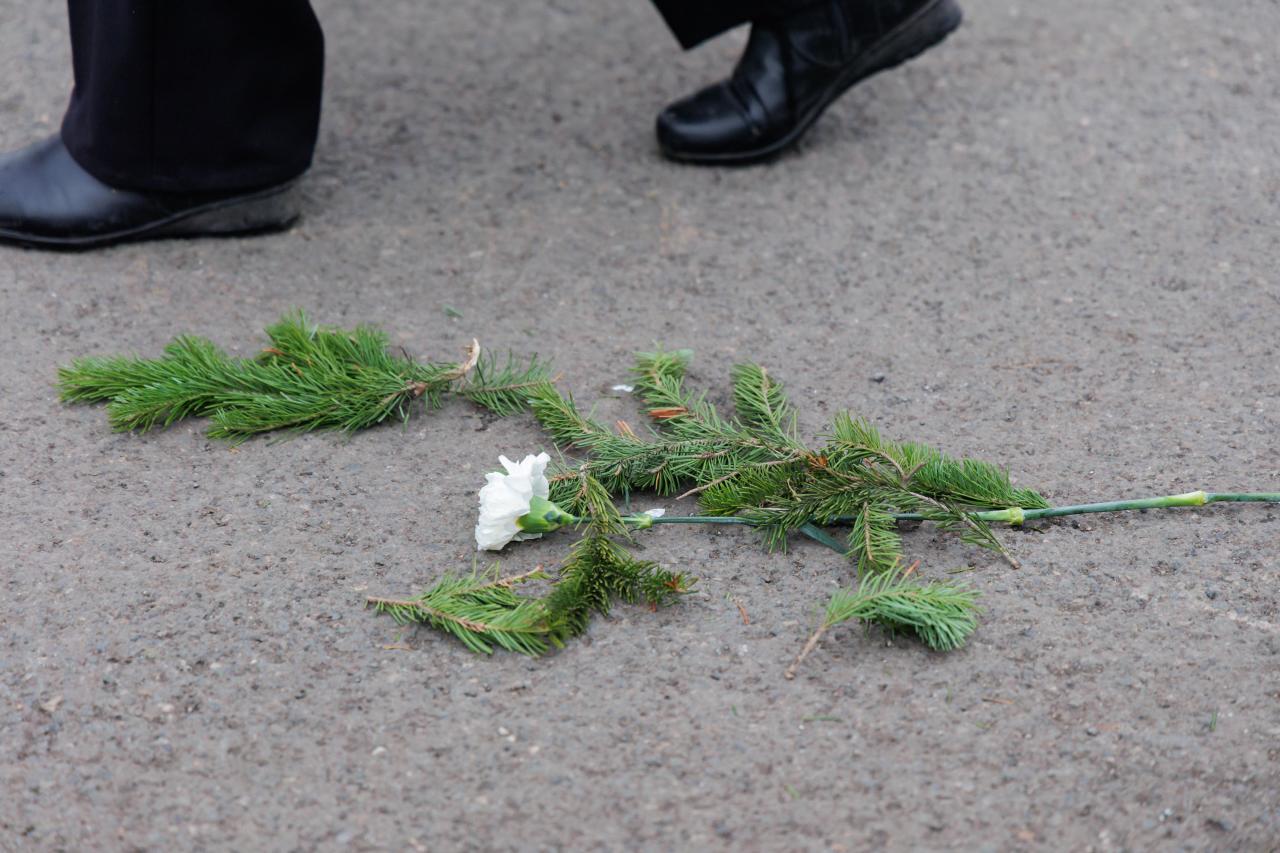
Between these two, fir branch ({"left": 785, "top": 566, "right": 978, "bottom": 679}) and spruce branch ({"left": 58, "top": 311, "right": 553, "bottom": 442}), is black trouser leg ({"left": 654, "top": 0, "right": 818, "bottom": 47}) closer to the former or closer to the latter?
spruce branch ({"left": 58, "top": 311, "right": 553, "bottom": 442})

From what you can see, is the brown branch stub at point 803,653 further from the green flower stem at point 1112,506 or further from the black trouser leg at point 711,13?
the black trouser leg at point 711,13

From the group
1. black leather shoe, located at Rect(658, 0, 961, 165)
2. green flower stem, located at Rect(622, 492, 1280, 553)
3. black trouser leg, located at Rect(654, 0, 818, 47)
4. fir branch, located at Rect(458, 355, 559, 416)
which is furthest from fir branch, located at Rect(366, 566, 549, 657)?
black trouser leg, located at Rect(654, 0, 818, 47)

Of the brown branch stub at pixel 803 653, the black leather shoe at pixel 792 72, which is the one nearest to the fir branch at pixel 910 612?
the brown branch stub at pixel 803 653

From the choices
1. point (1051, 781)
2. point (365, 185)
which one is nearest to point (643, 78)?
point (365, 185)

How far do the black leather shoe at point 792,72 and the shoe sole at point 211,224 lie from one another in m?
0.90

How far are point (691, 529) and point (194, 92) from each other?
1.38 meters

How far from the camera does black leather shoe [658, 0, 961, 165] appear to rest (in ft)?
9.15

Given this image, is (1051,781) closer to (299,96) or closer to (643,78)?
(299,96)

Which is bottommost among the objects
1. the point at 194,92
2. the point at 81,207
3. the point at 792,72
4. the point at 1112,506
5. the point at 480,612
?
the point at 1112,506

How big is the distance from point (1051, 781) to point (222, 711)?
1.00 m

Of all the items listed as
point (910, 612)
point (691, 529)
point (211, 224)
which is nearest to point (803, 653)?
point (910, 612)

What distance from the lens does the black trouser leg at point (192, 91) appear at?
229 centimetres

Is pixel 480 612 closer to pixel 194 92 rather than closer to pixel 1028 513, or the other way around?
pixel 1028 513

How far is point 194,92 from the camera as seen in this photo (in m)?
2.37
